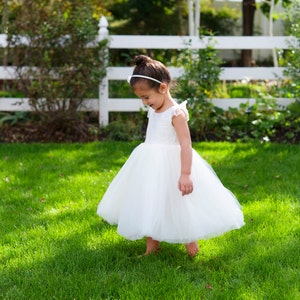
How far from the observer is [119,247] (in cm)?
381

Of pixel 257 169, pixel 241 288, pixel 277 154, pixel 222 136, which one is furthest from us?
pixel 222 136

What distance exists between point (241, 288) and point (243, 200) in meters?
1.73

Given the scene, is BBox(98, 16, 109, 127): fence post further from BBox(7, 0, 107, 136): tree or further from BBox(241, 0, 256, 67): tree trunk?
BBox(241, 0, 256, 67): tree trunk

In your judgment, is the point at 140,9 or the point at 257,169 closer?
the point at 257,169

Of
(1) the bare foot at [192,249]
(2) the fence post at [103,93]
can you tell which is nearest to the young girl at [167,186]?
(1) the bare foot at [192,249]

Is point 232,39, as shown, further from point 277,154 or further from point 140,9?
point 140,9

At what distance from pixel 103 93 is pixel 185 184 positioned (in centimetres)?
458

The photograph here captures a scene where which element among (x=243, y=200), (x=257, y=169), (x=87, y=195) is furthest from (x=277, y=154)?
(x=87, y=195)

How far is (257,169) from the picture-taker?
5.81m

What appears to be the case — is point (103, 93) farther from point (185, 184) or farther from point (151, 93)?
point (185, 184)

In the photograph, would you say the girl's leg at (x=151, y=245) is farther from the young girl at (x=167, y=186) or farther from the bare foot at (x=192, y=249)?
the bare foot at (x=192, y=249)

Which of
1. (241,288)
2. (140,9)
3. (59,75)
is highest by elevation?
(140,9)

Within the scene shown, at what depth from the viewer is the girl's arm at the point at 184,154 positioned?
3.41 metres

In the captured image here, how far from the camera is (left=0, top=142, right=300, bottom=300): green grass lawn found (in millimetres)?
3176
